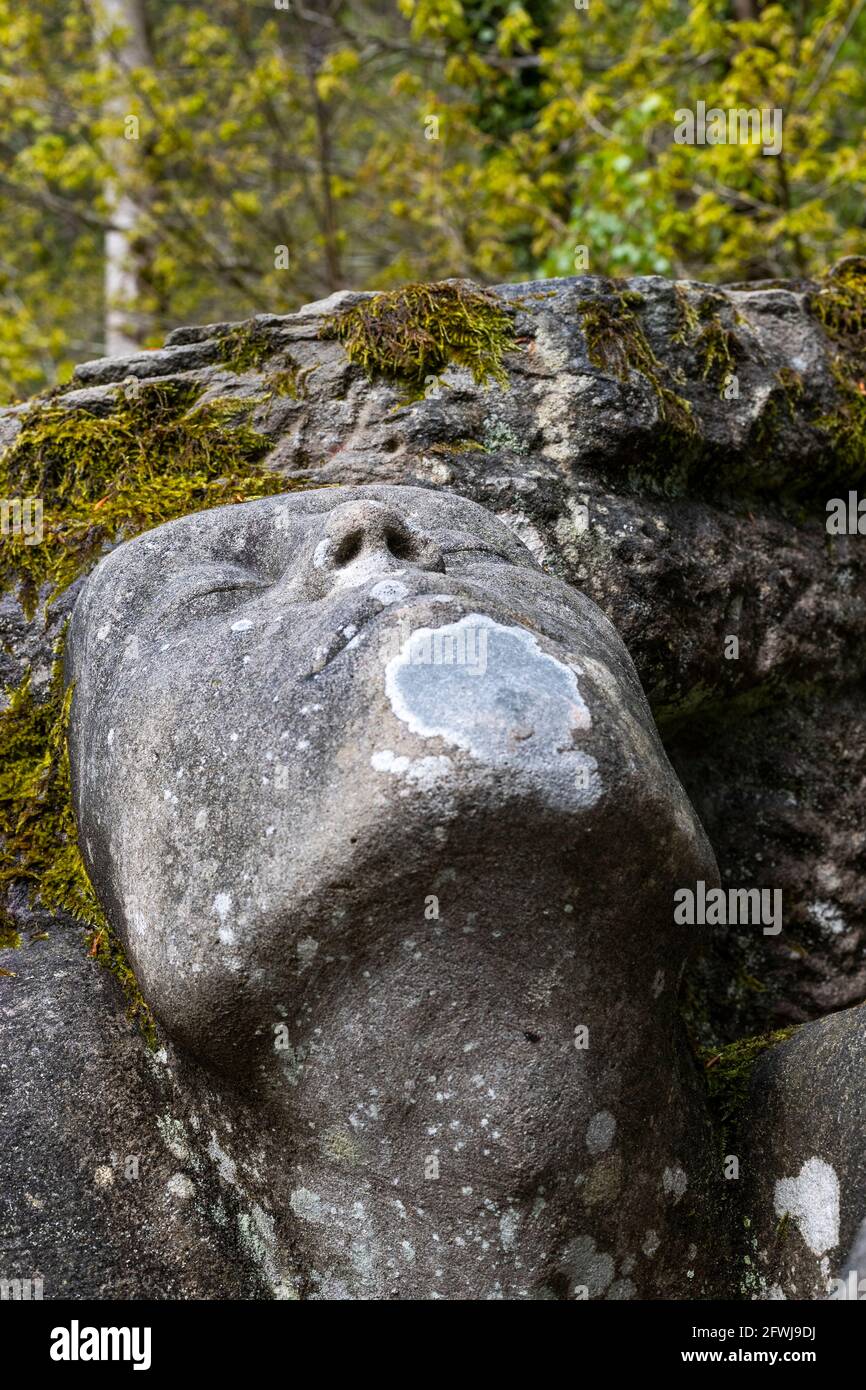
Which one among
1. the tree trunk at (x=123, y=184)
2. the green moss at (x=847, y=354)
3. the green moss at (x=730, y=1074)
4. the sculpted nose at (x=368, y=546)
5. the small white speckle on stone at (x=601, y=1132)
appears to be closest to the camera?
the small white speckle on stone at (x=601, y=1132)

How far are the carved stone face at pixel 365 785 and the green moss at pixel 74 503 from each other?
393mm

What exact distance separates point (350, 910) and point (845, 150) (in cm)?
590

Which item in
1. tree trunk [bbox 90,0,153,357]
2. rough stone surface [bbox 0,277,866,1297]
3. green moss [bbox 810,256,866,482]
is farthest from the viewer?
tree trunk [bbox 90,0,153,357]

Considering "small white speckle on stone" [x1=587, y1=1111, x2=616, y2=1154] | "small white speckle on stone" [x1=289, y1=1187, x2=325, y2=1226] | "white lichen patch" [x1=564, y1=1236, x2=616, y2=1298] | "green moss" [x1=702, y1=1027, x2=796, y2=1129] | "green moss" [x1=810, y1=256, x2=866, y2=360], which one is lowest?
"white lichen patch" [x1=564, y1=1236, x2=616, y2=1298]

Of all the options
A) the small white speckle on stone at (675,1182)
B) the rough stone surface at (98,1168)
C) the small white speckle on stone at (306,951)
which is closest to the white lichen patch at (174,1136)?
the rough stone surface at (98,1168)

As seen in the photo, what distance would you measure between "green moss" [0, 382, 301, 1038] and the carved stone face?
1.29 feet

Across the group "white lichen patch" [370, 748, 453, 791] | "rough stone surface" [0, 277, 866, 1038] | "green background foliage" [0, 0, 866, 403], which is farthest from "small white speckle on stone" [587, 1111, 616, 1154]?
"green background foliage" [0, 0, 866, 403]

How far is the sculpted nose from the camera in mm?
2039

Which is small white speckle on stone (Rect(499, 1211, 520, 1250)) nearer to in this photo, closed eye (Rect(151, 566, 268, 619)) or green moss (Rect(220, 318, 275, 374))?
closed eye (Rect(151, 566, 268, 619))

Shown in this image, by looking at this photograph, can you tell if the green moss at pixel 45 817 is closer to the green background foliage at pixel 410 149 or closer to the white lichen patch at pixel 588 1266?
the white lichen patch at pixel 588 1266

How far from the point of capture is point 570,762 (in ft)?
5.63

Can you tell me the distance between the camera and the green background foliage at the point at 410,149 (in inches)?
268

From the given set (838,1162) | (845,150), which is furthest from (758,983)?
(845,150)

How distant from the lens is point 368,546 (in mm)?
2072
